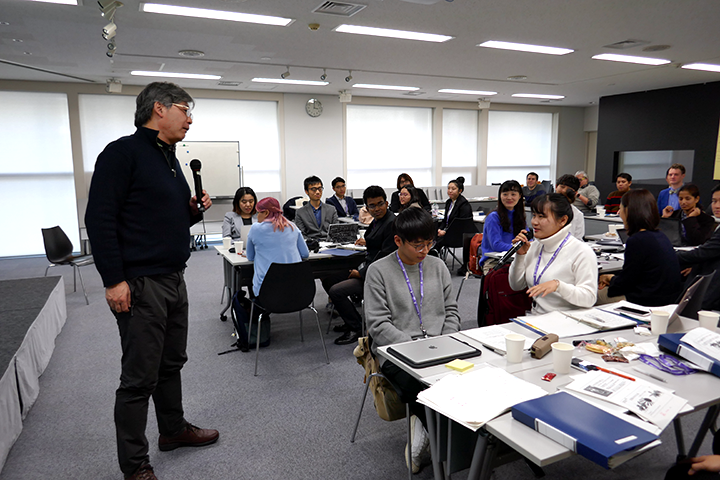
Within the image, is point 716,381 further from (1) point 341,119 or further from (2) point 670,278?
(1) point 341,119

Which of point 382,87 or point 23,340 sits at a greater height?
point 382,87

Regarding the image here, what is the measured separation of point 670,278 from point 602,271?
72cm

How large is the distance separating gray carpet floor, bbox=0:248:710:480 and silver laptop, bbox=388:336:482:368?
59cm

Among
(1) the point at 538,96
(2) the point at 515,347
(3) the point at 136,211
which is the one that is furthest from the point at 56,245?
(1) the point at 538,96

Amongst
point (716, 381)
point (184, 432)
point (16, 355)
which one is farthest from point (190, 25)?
point (716, 381)

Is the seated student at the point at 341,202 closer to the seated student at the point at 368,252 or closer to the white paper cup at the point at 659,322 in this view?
the seated student at the point at 368,252

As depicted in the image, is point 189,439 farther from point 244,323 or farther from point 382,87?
point 382,87

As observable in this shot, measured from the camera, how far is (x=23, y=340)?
2.89 meters

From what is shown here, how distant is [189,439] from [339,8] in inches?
149

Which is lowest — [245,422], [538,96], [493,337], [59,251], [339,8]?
[245,422]

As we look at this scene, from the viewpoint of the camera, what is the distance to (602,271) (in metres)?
3.43

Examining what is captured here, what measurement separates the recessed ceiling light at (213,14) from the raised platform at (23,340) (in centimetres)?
272

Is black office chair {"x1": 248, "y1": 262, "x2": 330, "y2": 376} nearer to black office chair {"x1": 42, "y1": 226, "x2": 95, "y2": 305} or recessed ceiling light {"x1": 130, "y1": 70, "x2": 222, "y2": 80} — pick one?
black office chair {"x1": 42, "y1": 226, "x2": 95, "y2": 305}

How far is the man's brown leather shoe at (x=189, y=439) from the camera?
245 cm
